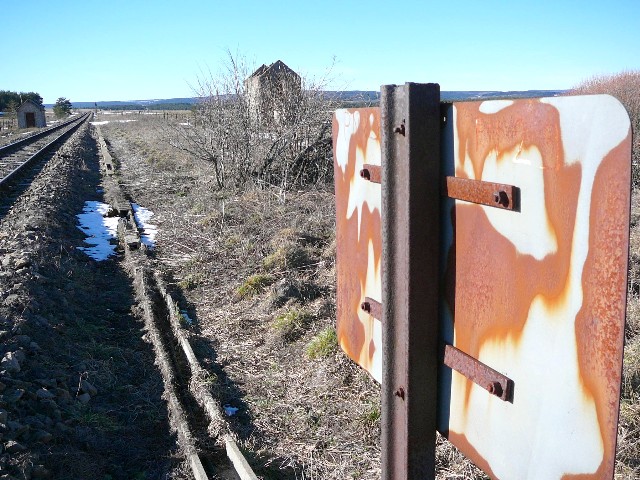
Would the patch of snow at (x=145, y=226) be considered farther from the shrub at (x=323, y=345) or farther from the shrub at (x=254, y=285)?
the shrub at (x=323, y=345)

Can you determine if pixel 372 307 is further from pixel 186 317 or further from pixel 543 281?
pixel 186 317

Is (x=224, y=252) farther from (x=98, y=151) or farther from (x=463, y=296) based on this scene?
(x=98, y=151)

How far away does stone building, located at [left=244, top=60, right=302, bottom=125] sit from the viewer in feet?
45.1

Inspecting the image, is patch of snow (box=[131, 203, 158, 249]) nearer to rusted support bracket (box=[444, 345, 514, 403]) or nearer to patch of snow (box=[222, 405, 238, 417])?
patch of snow (box=[222, 405, 238, 417])

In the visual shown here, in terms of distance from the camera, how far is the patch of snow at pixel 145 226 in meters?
10.6

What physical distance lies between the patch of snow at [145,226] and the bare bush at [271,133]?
2.24m

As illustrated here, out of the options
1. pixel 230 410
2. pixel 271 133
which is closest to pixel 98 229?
pixel 271 133

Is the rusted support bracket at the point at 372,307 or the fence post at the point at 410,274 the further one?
the rusted support bracket at the point at 372,307

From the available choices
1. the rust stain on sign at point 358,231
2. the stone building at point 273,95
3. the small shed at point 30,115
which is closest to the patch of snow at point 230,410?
the rust stain on sign at point 358,231

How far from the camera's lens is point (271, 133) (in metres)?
14.0

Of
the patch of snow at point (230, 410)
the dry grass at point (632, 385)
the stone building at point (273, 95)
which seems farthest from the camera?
the stone building at point (273, 95)

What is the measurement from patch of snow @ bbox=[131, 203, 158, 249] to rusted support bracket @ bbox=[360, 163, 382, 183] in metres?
8.98

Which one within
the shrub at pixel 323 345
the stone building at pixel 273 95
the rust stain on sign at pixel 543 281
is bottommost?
the shrub at pixel 323 345

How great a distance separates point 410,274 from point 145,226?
37.4 ft
